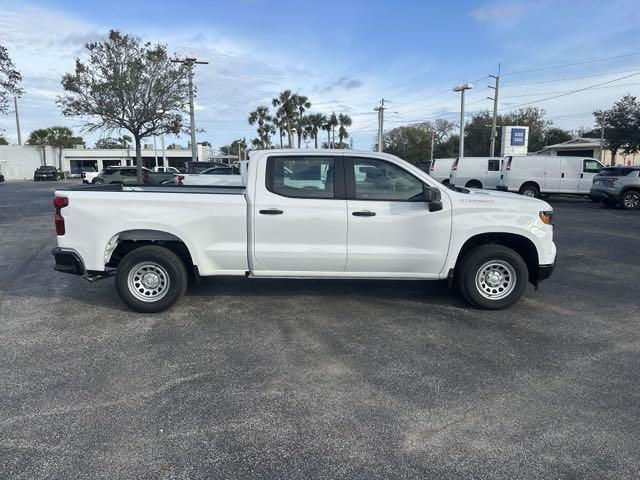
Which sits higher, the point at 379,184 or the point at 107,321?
the point at 379,184

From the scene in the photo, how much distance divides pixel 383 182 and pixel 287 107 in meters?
53.9

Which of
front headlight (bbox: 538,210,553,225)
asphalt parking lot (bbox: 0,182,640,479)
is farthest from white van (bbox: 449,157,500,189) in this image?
front headlight (bbox: 538,210,553,225)

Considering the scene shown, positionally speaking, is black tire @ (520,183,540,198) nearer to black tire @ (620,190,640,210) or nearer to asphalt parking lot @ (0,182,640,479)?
black tire @ (620,190,640,210)

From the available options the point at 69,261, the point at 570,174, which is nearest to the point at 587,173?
the point at 570,174

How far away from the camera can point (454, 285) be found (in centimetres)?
612

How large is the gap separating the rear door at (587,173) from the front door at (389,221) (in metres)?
18.4

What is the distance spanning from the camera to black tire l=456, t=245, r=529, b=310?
555 cm

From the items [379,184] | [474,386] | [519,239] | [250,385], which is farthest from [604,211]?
[250,385]

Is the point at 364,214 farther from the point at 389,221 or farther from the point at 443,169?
the point at 443,169

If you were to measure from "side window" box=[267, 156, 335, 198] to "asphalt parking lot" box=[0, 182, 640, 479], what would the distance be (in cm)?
143

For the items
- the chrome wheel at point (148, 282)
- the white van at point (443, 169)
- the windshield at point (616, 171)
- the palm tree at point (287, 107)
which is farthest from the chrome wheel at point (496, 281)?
the palm tree at point (287, 107)

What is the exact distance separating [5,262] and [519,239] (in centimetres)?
856

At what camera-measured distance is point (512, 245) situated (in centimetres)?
586

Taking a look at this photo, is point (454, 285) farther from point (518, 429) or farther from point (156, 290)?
point (156, 290)
